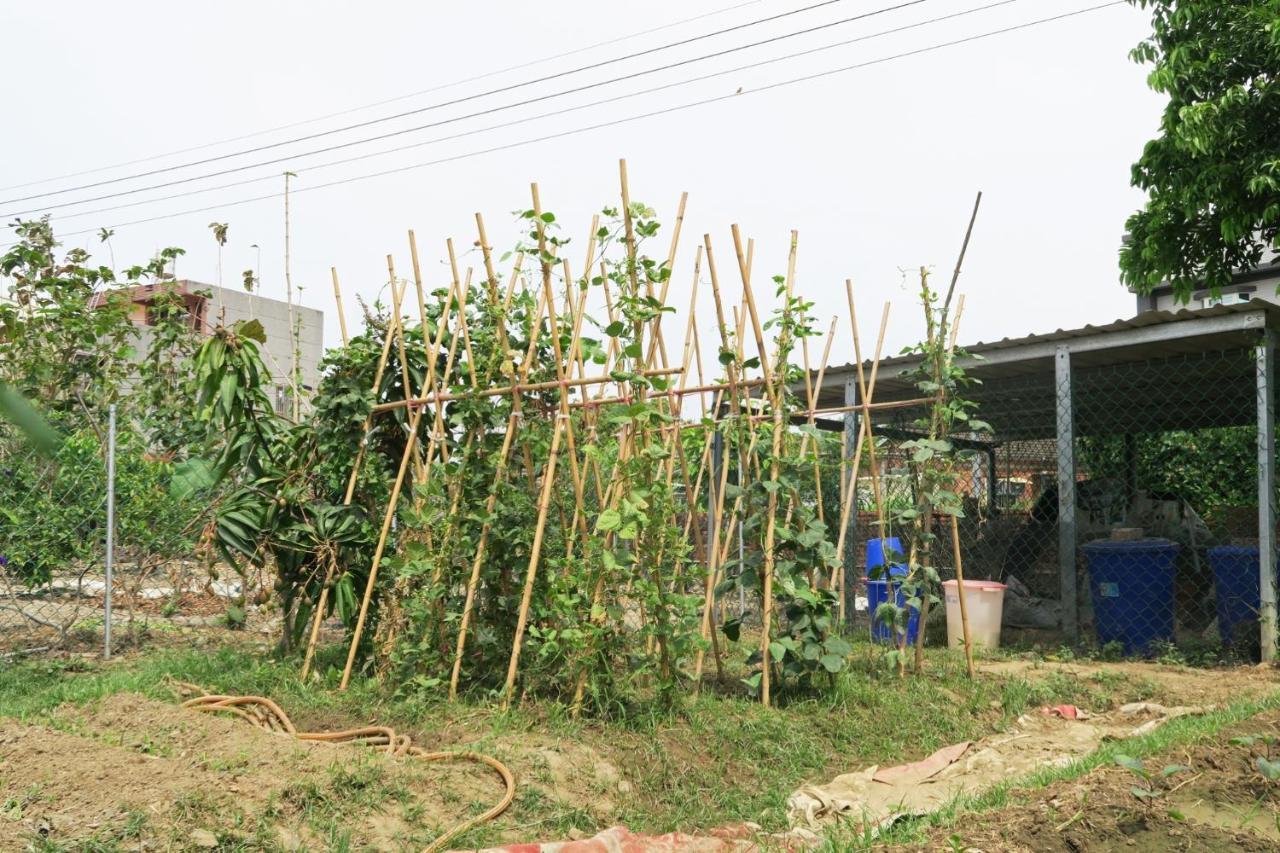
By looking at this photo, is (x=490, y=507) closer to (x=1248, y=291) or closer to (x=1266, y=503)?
(x=1266, y=503)

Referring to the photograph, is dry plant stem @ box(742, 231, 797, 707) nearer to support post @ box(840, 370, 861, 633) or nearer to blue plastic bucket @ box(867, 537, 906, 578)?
blue plastic bucket @ box(867, 537, 906, 578)

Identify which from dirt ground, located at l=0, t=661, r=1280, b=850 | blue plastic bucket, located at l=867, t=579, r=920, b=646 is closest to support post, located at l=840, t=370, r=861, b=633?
blue plastic bucket, located at l=867, t=579, r=920, b=646

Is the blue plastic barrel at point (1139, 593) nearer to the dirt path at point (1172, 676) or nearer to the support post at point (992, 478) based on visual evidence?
the dirt path at point (1172, 676)

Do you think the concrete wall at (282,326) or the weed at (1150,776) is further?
the concrete wall at (282,326)

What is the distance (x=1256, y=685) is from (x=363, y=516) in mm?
5696

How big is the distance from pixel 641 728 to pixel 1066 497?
181 inches

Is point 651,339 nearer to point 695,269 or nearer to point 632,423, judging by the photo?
point 632,423

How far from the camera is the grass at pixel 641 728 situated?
12.8 feet

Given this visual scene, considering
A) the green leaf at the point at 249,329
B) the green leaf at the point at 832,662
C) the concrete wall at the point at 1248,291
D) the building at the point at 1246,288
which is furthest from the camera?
the concrete wall at the point at 1248,291

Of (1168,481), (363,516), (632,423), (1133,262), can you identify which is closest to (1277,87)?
(1133,262)

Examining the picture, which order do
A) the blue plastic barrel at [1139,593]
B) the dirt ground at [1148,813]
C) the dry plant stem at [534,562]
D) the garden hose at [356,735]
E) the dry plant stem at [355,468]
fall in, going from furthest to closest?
the blue plastic barrel at [1139,593] < the dry plant stem at [355,468] < the dry plant stem at [534,562] < the garden hose at [356,735] < the dirt ground at [1148,813]

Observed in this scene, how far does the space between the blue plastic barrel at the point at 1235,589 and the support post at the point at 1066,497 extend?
100 centimetres

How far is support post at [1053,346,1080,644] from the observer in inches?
306


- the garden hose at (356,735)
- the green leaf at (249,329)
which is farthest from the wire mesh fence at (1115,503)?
the green leaf at (249,329)
